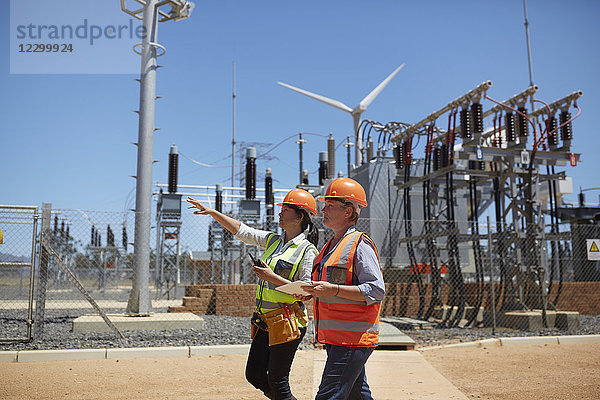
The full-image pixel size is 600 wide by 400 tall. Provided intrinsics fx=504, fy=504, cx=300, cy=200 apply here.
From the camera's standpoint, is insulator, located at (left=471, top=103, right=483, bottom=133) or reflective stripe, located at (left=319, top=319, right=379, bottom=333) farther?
insulator, located at (left=471, top=103, right=483, bottom=133)

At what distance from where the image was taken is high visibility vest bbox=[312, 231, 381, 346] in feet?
9.75

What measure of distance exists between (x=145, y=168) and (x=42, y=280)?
351 centimetres

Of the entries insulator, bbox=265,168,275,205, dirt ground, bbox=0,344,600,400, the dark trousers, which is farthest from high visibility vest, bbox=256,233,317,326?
insulator, bbox=265,168,275,205

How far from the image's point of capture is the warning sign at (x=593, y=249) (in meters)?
12.0

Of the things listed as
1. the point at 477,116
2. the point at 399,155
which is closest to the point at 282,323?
the point at 477,116

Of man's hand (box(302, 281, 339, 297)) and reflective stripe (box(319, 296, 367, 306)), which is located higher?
man's hand (box(302, 281, 339, 297))

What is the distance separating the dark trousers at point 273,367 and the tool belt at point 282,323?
6cm

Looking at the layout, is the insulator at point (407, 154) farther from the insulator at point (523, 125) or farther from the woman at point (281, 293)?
the woman at point (281, 293)

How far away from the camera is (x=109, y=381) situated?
20.4 feet

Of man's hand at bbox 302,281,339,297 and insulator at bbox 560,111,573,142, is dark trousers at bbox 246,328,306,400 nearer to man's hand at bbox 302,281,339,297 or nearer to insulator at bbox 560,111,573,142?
man's hand at bbox 302,281,339,297

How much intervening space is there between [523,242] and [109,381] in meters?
9.67

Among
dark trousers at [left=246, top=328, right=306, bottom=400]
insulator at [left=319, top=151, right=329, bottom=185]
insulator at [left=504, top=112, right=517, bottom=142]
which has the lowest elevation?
dark trousers at [left=246, top=328, right=306, bottom=400]

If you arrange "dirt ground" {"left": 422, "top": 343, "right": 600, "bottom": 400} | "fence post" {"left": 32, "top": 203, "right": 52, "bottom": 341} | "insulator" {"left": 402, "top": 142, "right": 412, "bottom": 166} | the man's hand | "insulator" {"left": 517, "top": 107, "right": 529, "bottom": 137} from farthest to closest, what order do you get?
"insulator" {"left": 402, "top": 142, "right": 412, "bottom": 166} → "insulator" {"left": 517, "top": 107, "right": 529, "bottom": 137} → "fence post" {"left": 32, "top": 203, "right": 52, "bottom": 341} → "dirt ground" {"left": 422, "top": 343, "right": 600, "bottom": 400} → the man's hand

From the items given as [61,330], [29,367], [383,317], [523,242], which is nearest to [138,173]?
[61,330]
